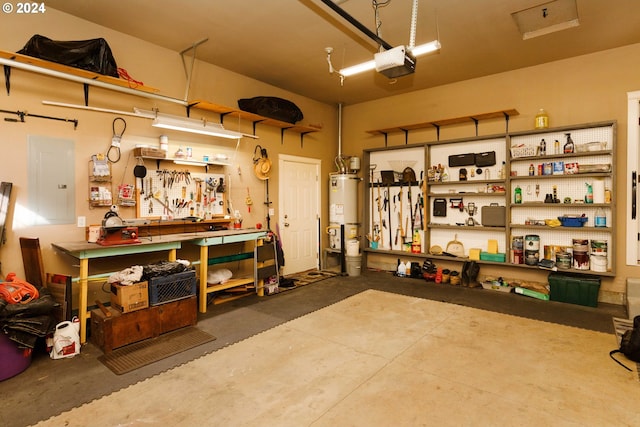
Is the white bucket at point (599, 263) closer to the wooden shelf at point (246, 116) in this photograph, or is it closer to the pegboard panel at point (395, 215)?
the pegboard panel at point (395, 215)

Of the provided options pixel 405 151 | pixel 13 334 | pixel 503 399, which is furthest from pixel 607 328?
pixel 13 334

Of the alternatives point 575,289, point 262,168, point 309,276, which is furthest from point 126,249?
point 575,289

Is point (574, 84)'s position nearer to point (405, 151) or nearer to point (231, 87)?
point (405, 151)

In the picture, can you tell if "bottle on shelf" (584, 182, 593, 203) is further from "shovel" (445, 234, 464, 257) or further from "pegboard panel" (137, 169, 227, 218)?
"pegboard panel" (137, 169, 227, 218)

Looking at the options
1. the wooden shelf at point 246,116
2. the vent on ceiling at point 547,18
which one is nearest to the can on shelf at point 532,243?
the vent on ceiling at point 547,18

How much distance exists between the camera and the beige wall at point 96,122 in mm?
3535

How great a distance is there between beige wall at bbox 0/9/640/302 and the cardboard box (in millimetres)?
1000

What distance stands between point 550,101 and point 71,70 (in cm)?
647

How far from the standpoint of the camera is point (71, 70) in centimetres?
363

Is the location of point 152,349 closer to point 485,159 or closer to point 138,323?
point 138,323

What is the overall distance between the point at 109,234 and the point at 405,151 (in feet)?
17.1

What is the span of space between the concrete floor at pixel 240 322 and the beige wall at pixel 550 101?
39.0 inches

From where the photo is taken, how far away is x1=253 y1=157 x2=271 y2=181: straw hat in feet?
19.2

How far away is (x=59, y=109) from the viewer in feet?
12.5
